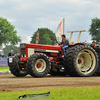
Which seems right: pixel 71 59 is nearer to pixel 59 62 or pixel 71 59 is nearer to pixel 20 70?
pixel 59 62

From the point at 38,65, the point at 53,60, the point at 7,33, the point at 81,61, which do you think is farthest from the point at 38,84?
the point at 7,33

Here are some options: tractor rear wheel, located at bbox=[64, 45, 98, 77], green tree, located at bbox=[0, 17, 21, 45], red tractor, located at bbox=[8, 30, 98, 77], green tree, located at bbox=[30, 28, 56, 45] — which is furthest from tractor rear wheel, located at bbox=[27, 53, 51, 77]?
green tree, located at bbox=[30, 28, 56, 45]

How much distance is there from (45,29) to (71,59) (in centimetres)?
7816

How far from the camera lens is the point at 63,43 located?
462 inches

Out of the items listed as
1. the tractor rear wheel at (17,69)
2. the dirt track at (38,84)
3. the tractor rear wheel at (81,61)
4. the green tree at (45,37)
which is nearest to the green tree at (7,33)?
the green tree at (45,37)

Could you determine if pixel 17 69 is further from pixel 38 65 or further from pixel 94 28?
pixel 94 28

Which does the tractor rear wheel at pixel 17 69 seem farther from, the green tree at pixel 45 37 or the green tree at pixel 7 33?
the green tree at pixel 45 37

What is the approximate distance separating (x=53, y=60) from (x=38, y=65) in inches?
45.8

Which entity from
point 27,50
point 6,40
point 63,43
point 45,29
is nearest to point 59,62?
point 63,43

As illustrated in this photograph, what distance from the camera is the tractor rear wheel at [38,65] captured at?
10328 mm

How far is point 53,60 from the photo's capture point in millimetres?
11648

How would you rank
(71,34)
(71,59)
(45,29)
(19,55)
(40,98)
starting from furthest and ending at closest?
(45,29) → (71,34) → (19,55) → (71,59) → (40,98)

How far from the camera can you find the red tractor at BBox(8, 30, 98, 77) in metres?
10.6

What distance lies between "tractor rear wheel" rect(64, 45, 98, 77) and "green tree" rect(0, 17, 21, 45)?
58.2 metres
